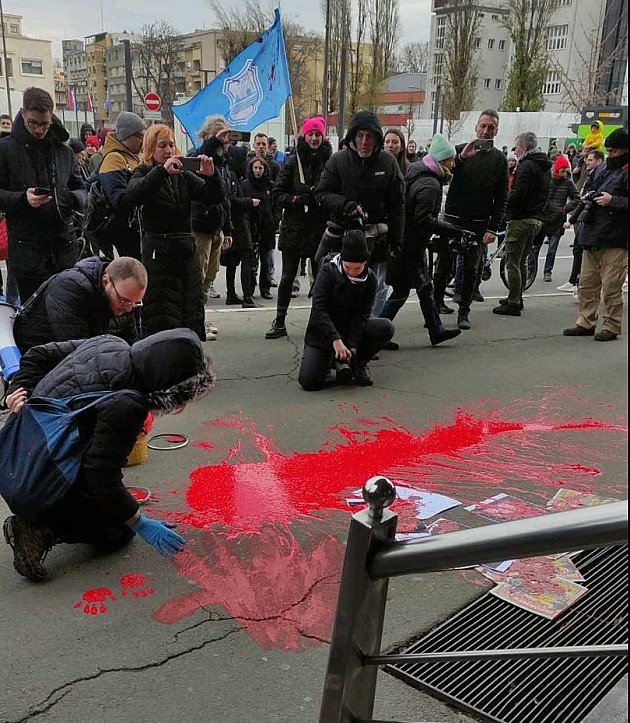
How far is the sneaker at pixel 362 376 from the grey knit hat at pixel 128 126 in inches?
95.6

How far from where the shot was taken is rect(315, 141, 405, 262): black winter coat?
5562 millimetres

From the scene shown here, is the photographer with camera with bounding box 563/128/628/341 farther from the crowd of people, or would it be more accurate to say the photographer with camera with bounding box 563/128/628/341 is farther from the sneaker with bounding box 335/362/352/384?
the sneaker with bounding box 335/362/352/384

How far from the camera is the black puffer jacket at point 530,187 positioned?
23.3ft

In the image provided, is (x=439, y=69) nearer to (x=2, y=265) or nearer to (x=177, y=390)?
(x=2, y=265)

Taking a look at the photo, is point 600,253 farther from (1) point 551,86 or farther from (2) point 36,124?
(1) point 551,86

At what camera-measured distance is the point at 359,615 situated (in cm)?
136

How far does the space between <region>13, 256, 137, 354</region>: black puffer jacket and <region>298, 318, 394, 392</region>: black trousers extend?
185cm

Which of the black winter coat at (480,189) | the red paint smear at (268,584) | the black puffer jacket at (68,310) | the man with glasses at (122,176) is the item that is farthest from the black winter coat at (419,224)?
the red paint smear at (268,584)

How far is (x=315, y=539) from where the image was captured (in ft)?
10.3

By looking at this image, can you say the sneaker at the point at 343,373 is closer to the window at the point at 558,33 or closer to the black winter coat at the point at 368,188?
the black winter coat at the point at 368,188

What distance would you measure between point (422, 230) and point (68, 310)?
3.53 m

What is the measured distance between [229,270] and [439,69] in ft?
122

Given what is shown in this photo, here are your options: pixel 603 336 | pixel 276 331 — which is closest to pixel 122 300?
pixel 276 331

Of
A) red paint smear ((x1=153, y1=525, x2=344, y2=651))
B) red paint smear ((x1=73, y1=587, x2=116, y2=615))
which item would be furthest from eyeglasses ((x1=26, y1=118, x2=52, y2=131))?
red paint smear ((x1=73, y1=587, x2=116, y2=615))
